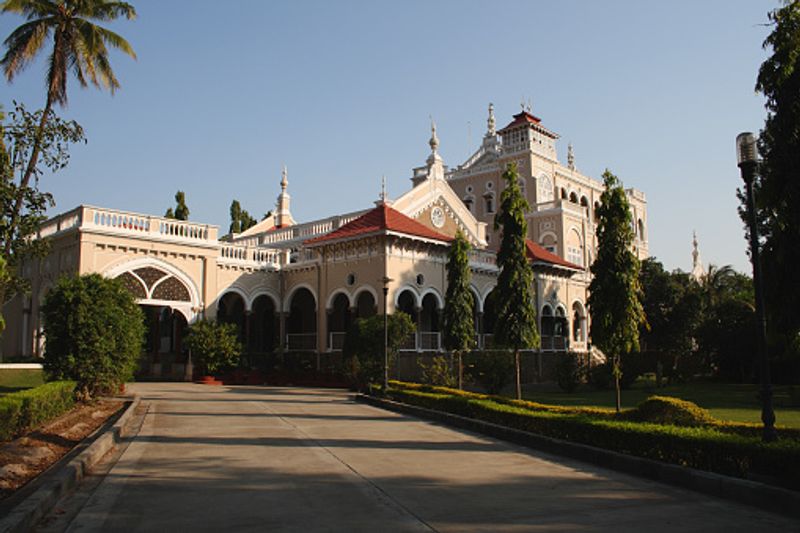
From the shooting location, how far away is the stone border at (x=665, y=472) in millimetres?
7461

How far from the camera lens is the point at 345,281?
31.1 m

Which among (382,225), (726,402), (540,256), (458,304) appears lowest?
(726,402)

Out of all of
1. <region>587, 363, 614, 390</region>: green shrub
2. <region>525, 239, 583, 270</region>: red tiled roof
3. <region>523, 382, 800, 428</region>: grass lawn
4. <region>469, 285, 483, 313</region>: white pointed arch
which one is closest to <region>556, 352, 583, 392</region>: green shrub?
<region>523, 382, 800, 428</region>: grass lawn

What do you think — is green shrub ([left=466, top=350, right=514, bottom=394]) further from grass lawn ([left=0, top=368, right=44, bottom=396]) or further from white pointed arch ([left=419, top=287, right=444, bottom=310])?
grass lawn ([left=0, top=368, right=44, bottom=396])

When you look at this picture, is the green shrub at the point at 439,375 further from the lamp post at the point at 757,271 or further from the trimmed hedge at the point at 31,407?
the lamp post at the point at 757,271

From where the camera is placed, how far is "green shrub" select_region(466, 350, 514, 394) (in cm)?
2738

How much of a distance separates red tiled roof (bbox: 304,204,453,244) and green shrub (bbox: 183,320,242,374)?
6.19 m

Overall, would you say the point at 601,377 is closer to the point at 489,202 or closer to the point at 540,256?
the point at 540,256

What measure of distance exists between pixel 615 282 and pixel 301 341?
18.6 m

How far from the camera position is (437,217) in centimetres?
3638

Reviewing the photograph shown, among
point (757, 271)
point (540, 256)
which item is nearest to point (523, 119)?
point (540, 256)

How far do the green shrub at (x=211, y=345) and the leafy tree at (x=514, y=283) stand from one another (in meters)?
12.9

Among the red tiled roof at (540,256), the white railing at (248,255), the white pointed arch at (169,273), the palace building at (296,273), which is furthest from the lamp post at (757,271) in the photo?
the red tiled roof at (540,256)

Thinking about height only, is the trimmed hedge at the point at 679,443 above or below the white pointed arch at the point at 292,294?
below
